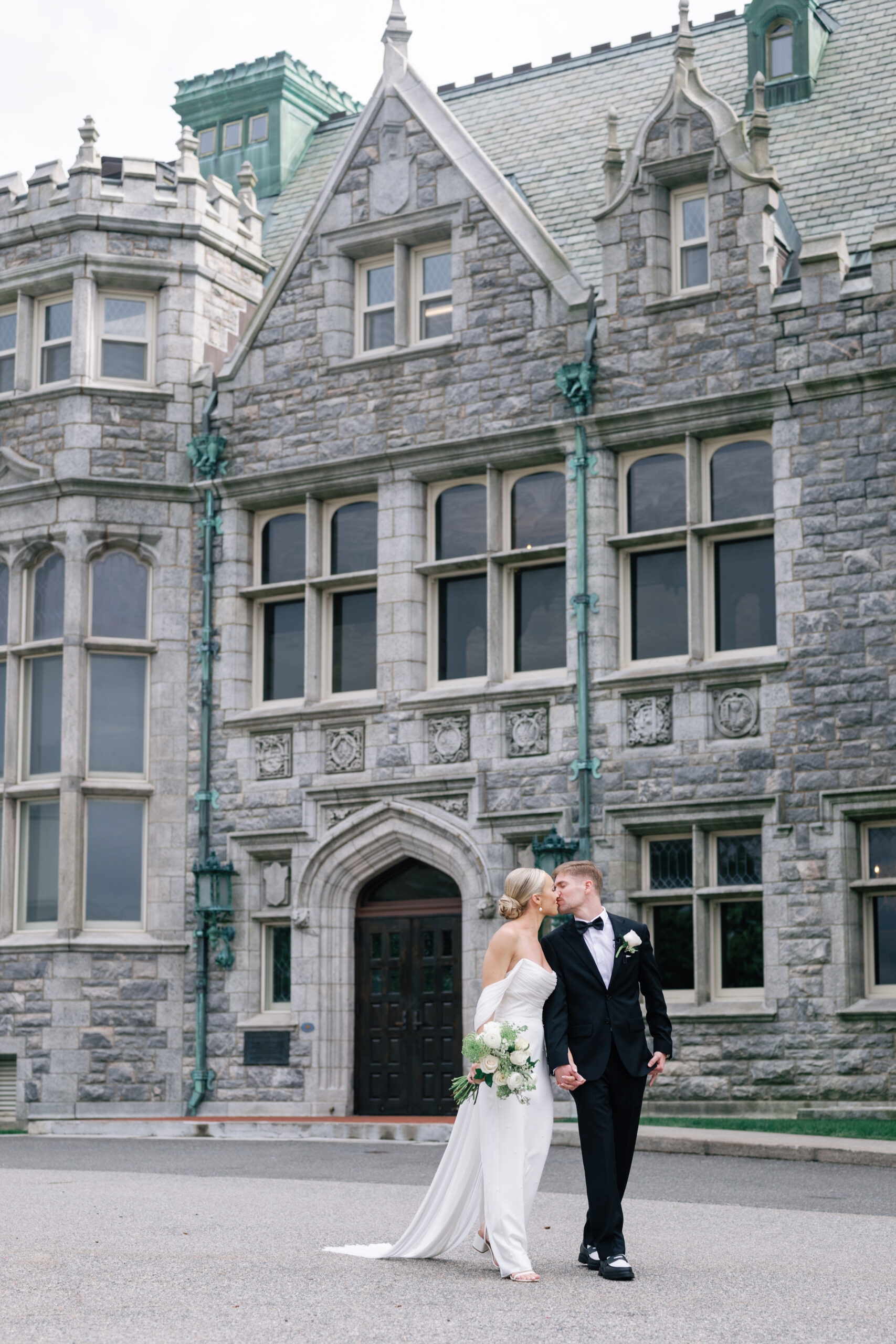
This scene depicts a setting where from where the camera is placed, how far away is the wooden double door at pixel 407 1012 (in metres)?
18.7

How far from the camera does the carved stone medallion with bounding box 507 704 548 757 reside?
18.2 meters

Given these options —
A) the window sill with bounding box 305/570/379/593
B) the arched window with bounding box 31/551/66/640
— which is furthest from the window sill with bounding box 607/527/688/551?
the arched window with bounding box 31/551/66/640

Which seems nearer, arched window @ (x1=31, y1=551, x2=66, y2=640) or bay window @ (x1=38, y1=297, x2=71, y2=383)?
arched window @ (x1=31, y1=551, x2=66, y2=640)

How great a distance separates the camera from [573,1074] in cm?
788

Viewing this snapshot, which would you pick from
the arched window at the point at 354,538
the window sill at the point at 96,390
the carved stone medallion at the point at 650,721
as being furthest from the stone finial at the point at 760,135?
the window sill at the point at 96,390

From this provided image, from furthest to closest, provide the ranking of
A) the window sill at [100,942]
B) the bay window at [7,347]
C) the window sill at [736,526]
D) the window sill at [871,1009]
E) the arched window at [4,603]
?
the bay window at [7,347] → the arched window at [4,603] → the window sill at [100,942] → the window sill at [736,526] → the window sill at [871,1009]

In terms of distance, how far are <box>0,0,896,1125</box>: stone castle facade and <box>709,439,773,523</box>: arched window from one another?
5 cm

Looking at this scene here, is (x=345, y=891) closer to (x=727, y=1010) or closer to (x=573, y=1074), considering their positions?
(x=727, y=1010)

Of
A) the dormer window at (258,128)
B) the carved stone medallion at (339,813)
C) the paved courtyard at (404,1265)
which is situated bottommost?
the paved courtyard at (404,1265)

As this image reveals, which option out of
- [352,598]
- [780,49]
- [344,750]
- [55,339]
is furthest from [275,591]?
[780,49]

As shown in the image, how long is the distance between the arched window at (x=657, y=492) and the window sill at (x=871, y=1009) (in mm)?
4991

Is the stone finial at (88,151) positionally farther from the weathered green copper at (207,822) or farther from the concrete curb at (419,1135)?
the concrete curb at (419,1135)

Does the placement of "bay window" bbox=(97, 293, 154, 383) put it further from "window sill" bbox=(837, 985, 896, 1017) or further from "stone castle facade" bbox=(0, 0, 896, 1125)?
"window sill" bbox=(837, 985, 896, 1017)

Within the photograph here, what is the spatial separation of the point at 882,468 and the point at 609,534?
2.82m
